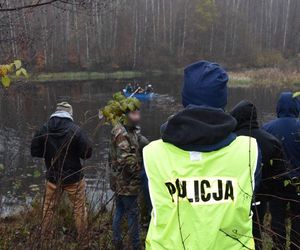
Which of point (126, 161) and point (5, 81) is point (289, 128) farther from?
point (5, 81)

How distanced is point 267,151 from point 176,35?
57.3 meters

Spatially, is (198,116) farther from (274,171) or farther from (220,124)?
(274,171)

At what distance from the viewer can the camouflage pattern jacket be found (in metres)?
4.02

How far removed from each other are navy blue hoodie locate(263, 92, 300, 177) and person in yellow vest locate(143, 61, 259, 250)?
2.43 meters

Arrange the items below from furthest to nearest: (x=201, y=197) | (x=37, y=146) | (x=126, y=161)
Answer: (x=37, y=146) < (x=126, y=161) < (x=201, y=197)

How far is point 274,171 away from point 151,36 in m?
55.8

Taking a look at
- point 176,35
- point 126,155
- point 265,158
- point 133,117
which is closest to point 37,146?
point 126,155

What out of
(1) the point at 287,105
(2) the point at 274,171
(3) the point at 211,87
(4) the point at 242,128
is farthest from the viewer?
(1) the point at 287,105

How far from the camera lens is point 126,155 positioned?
13.6ft

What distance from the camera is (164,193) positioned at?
1832 mm

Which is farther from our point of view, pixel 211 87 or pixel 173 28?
pixel 173 28

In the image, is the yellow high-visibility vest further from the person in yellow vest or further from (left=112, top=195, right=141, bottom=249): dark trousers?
(left=112, top=195, right=141, bottom=249): dark trousers

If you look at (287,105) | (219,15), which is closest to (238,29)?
(219,15)

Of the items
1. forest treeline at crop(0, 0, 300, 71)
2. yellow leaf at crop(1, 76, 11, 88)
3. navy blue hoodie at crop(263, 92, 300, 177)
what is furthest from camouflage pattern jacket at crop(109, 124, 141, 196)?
forest treeline at crop(0, 0, 300, 71)
